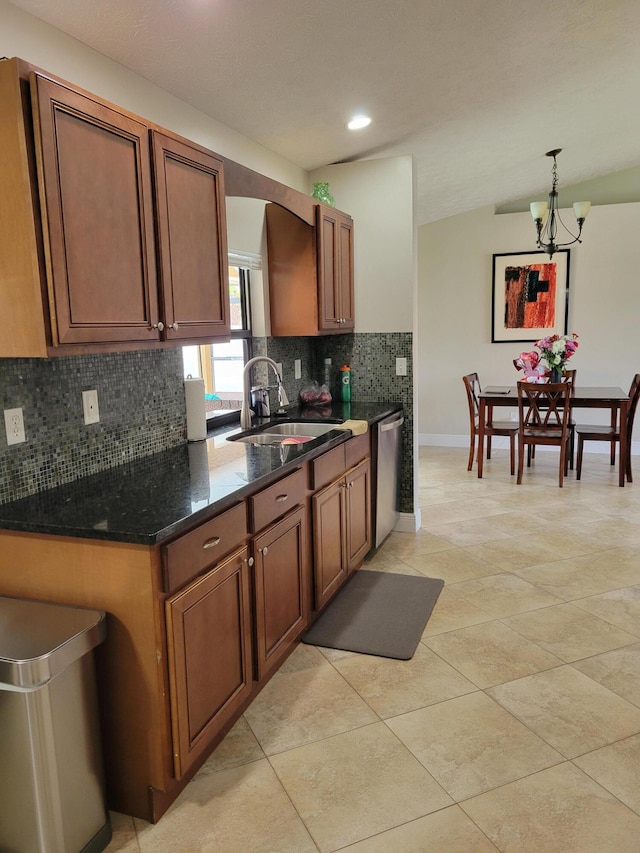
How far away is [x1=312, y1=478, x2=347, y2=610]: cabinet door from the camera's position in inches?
112

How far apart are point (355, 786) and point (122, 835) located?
701 millimetres

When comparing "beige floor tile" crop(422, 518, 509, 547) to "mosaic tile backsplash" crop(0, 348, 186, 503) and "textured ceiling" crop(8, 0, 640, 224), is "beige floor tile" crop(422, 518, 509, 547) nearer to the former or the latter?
"mosaic tile backsplash" crop(0, 348, 186, 503)

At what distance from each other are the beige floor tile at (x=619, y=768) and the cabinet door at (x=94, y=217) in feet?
6.65

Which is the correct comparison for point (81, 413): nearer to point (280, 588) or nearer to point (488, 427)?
point (280, 588)

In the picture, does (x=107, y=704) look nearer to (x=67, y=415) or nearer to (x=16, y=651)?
(x=16, y=651)

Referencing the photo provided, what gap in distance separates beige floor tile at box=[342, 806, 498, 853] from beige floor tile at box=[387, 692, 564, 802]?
109mm

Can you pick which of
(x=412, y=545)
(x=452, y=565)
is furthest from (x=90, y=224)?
(x=412, y=545)

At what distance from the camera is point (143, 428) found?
2.60 m

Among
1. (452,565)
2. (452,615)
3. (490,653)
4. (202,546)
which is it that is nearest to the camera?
(202,546)

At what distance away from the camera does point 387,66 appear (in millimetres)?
2871

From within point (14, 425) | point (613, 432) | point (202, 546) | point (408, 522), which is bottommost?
point (408, 522)

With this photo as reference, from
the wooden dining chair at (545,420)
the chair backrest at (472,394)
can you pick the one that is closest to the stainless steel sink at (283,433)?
the wooden dining chair at (545,420)

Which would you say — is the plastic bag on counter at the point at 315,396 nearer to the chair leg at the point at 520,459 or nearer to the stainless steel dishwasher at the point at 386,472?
the stainless steel dishwasher at the point at 386,472

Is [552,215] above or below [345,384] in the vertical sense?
above
